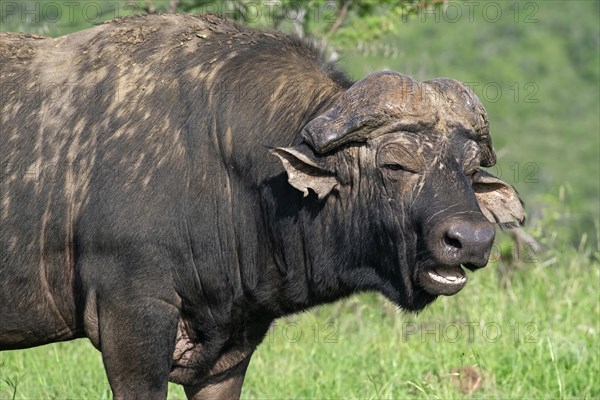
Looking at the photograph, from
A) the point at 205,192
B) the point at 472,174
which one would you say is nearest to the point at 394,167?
the point at 472,174

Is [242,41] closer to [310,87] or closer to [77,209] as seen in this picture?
[310,87]

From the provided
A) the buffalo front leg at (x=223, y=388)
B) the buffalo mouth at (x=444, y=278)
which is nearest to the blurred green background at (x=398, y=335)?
the buffalo front leg at (x=223, y=388)

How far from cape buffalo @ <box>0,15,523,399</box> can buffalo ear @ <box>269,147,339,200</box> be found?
1 centimetres

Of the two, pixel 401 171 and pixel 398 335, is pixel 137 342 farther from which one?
pixel 398 335

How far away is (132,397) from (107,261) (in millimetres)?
688

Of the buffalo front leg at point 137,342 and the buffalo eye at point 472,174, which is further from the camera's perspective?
the buffalo eye at point 472,174

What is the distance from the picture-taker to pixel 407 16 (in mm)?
9766

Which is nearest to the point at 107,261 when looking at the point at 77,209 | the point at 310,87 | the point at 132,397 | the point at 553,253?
the point at 77,209

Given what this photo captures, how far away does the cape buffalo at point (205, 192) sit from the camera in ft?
18.4

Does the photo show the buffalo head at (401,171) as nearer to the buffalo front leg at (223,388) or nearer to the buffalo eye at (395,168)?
the buffalo eye at (395,168)

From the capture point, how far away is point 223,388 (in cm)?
654
